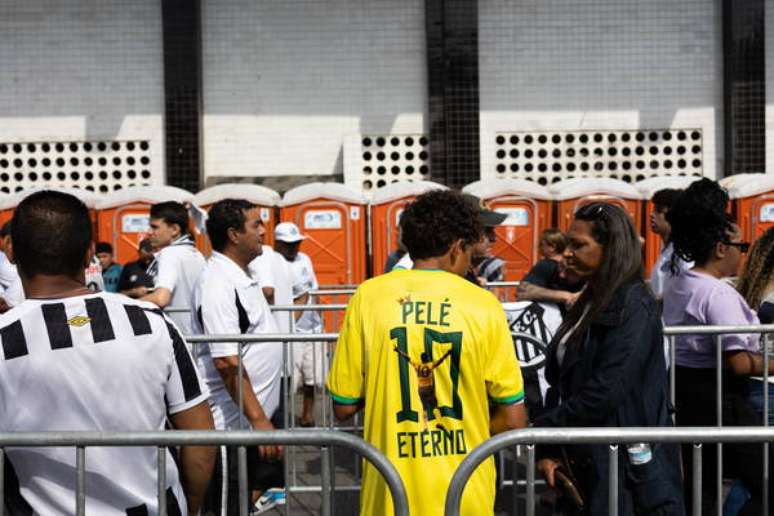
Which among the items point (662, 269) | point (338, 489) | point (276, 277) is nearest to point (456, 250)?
point (338, 489)

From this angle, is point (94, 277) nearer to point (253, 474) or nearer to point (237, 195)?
point (253, 474)

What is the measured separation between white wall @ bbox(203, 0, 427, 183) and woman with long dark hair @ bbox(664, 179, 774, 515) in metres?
12.8

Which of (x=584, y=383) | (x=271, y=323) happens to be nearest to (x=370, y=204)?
(x=271, y=323)

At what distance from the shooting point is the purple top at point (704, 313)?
14.6 feet

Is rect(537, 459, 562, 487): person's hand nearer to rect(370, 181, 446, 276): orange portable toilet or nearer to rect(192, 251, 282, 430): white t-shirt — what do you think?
rect(192, 251, 282, 430): white t-shirt

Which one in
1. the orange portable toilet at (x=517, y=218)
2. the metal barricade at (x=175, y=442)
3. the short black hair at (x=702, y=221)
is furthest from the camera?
the orange portable toilet at (x=517, y=218)

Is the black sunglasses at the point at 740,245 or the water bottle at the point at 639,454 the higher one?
the black sunglasses at the point at 740,245

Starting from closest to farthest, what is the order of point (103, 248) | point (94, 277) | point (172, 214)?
1. point (172, 214)
2. point (94, 277)
3. point (103, 248)

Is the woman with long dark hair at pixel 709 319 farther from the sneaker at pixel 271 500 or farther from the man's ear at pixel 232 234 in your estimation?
the sneaker at pixel 271 500

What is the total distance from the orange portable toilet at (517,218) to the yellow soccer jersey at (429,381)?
1016cm

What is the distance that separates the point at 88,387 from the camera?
273 centimetres

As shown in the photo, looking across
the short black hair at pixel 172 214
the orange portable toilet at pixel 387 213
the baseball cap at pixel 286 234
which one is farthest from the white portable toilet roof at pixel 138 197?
the short black hair at pixel 172 214

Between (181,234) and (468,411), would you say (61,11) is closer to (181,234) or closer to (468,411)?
(181,234)

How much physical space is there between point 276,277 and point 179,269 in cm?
133
